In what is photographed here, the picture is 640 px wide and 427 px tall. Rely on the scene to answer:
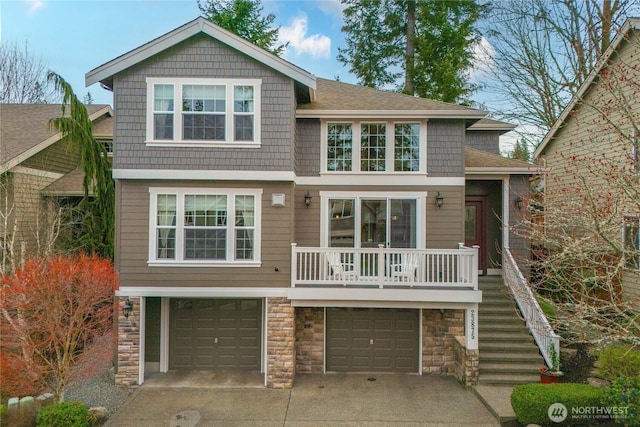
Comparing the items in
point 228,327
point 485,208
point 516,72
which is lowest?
point 228,327

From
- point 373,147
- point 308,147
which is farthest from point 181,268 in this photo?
point 373,147

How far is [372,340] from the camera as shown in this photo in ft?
32.9

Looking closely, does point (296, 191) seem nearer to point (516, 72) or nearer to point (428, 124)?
point (428, 124)

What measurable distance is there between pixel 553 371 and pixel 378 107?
7.41m

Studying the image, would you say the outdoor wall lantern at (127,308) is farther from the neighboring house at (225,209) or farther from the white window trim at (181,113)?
the white window trim at (181,113)

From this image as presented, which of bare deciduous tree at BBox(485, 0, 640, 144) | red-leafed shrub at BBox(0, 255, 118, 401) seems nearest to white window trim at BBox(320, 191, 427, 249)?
red-leafed shrub at BBox(0, 255, 118, 401)

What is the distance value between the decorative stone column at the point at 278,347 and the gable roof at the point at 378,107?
481cm

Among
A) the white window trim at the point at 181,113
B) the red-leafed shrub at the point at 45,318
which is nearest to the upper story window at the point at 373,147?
the white window trim at the point at 181,113

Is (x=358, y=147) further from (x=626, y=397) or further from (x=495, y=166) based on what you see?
(x=626, y=397)

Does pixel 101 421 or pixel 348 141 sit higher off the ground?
pixel 348 141

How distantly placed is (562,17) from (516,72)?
2.49m

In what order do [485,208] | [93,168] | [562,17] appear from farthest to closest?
[562,17] < [485,208] < [93,168]

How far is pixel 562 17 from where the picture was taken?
48.3ft

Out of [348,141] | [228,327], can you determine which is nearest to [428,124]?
[348,141]
